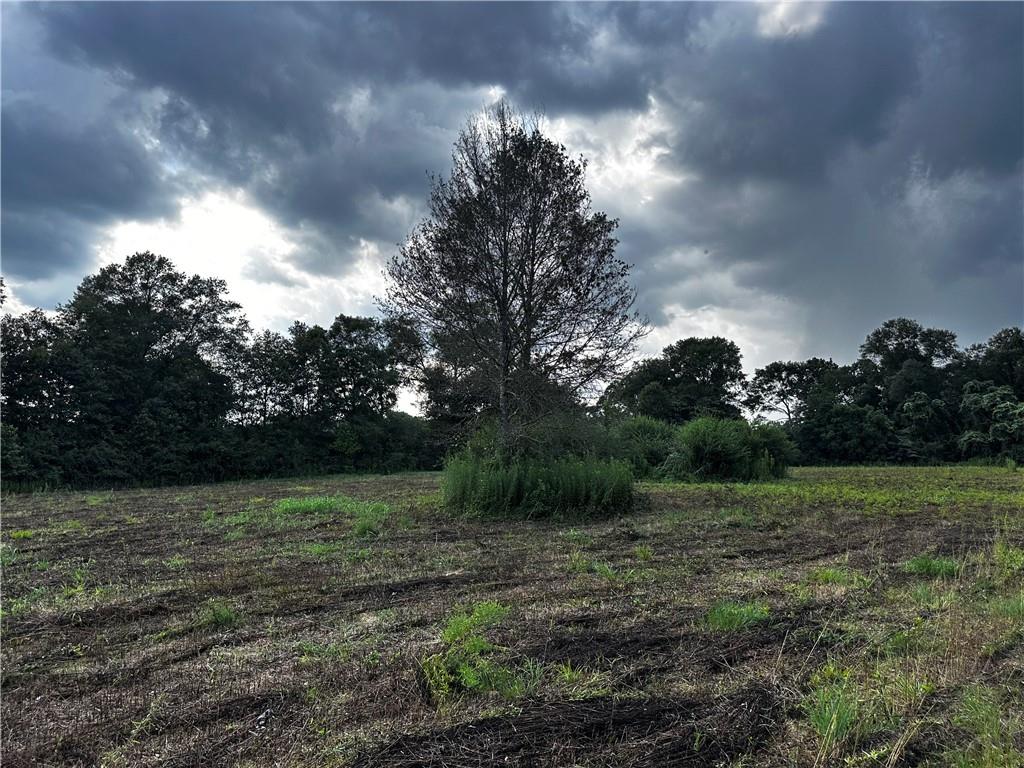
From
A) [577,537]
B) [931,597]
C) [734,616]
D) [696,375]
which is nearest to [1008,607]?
[931,597]

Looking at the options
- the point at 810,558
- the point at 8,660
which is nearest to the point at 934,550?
the point at 810,558

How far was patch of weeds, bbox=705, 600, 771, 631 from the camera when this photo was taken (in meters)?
3.74

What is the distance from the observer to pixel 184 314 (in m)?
31.3

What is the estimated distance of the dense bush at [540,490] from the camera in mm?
10539

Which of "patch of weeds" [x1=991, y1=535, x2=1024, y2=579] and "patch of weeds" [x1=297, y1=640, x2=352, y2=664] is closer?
"patch of weeds" [x1=297, y1=640, x2=352, y2=664]

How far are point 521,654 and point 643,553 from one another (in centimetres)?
339

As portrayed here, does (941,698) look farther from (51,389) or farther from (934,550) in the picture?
(51,389)

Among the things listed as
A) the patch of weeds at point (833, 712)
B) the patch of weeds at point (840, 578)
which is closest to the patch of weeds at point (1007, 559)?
the patch of weeds at point (840, 578)

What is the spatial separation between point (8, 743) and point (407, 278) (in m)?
10.7

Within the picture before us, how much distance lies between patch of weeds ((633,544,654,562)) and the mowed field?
50 mm

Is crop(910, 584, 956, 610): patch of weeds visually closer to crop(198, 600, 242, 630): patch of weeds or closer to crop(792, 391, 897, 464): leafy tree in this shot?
crop(198, 600, 242, 630): patch of weeds

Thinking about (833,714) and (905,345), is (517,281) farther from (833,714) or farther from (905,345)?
(905,345)

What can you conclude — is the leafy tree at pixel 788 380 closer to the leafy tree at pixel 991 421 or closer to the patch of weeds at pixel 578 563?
the leafy tree at pixel 991 421

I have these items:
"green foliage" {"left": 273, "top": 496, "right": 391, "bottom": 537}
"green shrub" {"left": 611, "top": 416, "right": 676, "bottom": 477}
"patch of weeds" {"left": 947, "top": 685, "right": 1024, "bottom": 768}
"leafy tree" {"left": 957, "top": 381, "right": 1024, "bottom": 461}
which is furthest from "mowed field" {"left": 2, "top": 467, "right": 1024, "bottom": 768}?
"leafy tree" {"left": 957, "top": 381, "right": 1024, "bottom": 461}
